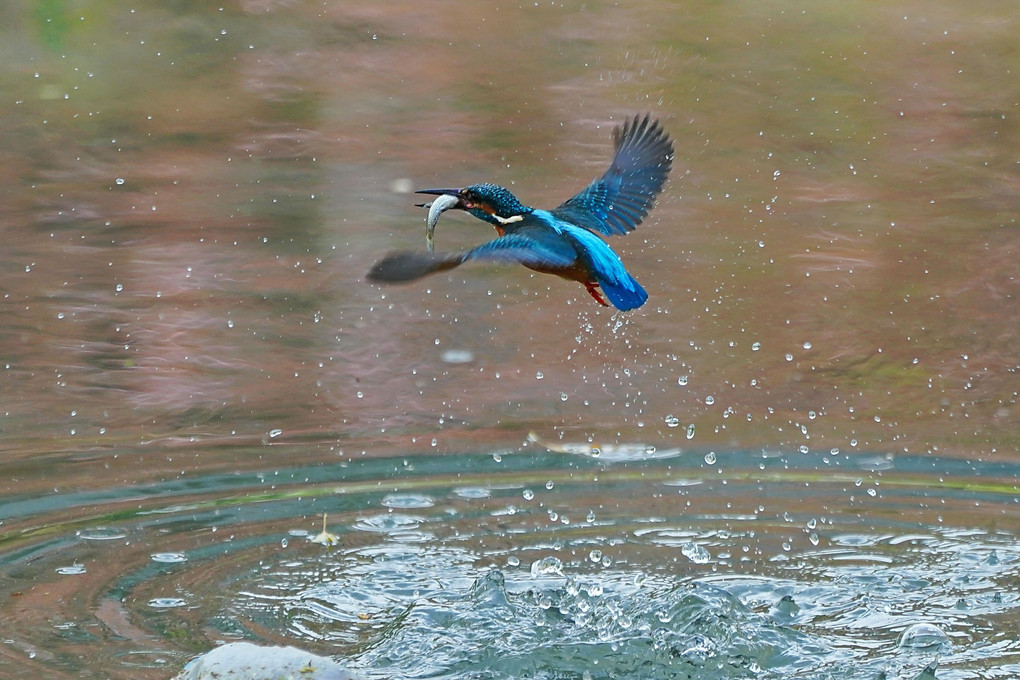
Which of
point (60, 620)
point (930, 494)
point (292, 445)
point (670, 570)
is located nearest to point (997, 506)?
point (930, 494)

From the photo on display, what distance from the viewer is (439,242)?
682 centimetres

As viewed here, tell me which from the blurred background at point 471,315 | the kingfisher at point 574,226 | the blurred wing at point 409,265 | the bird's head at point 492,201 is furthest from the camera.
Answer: the blurred background at point 471,315

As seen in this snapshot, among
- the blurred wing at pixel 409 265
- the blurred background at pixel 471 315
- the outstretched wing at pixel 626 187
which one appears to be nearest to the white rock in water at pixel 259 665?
the blurred background at pixel 471 315

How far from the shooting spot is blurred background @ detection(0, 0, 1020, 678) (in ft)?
13.8

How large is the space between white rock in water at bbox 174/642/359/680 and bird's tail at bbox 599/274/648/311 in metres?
1.11

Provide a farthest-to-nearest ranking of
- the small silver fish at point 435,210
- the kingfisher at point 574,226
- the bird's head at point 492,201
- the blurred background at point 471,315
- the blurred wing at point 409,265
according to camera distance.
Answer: the blurred background at point 471,315, the bird's head at point 492,201, the small silver fish at point 435,210, the kingfisher at point 574,226, the blurred wing at point 409,265

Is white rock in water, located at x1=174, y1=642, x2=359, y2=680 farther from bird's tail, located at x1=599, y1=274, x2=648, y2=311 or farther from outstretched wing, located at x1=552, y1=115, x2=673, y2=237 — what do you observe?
outstretched wing, located at x1=552, y1=115, x2=673, y2=237

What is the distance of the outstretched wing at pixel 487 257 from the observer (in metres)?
3.07

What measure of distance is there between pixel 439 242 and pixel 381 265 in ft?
12.4

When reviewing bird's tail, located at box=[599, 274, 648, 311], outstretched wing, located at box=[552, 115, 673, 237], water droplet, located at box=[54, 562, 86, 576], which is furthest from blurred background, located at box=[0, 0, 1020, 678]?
outstretched wing, located at box=[552, 115, 673, 237]

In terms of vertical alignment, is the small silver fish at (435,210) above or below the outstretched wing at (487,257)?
above

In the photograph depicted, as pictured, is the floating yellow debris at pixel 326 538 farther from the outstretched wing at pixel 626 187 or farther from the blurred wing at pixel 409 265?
the blurred wing at pixel 409 265

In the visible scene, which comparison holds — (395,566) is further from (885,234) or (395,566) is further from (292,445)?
(885,234)

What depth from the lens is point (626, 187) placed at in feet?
14.2
